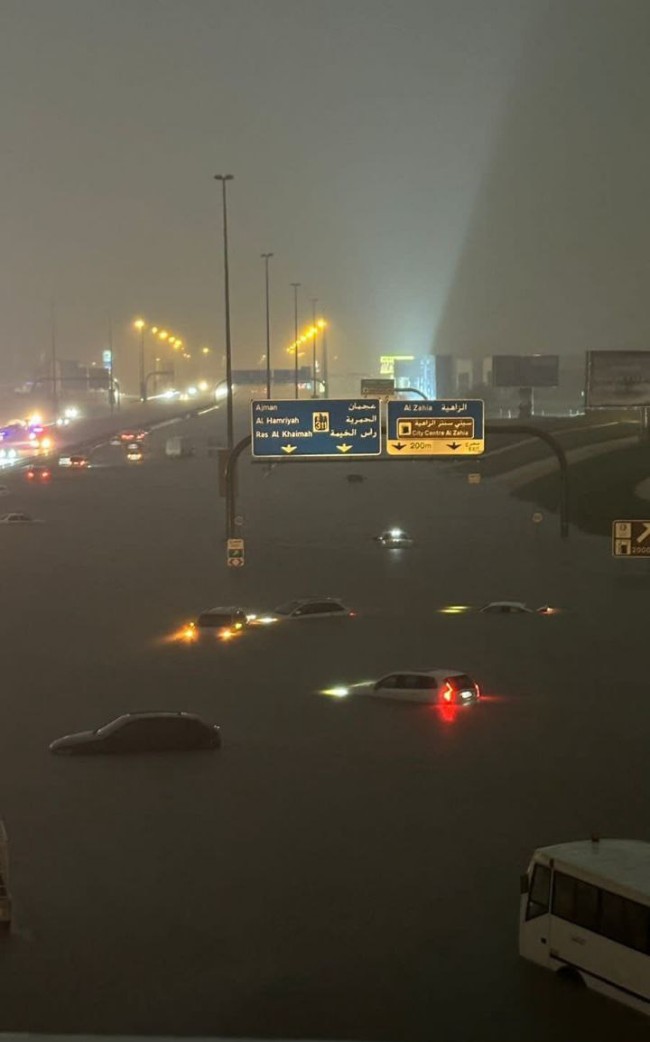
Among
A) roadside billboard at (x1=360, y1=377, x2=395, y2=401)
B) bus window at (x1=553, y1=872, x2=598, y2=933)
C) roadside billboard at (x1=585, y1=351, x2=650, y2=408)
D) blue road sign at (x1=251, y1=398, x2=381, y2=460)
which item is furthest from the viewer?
roadside billboard at (x1=585, y1=351, x2=650, y2=408)

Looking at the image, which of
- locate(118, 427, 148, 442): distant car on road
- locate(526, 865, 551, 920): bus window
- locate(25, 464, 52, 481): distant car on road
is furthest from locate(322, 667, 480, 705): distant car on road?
locate(118, 427, 148, 442): distant car on road

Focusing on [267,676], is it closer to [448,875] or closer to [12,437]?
[448,875]

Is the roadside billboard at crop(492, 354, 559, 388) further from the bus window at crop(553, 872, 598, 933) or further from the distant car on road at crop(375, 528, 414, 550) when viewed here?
the bus window at crop(553, 872, 598, 933)

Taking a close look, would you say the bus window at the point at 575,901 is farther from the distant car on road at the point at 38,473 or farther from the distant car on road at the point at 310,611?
the distant car on road at the point at 38,473

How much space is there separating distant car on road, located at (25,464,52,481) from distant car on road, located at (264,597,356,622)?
34485 millimetres

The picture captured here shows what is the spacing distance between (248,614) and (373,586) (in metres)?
5.15

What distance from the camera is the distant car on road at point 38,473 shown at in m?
59.8

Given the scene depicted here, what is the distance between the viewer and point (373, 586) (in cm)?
3170

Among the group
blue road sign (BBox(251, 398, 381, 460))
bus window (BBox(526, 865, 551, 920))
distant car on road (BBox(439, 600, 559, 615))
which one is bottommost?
distant car on road (BBox(439, 600, 559, 615))

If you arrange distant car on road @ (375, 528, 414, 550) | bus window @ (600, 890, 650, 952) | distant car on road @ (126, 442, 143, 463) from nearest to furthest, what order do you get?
bus window @ (600, 890, 650, 952)
distant car on road @ (375, 528, 414, 550)
distant car on road @ (126, 442, 143, 463)

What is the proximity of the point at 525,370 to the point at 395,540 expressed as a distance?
4288cm

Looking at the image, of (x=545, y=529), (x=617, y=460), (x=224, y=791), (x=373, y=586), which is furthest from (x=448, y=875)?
(x=617, y=460)

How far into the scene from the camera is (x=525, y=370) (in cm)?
8038

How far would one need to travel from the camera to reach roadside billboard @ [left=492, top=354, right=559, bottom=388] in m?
79.6
